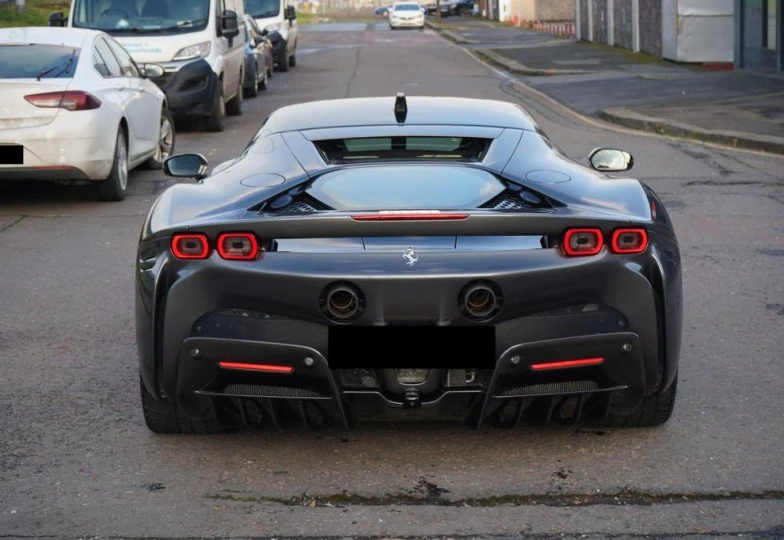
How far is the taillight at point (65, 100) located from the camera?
35.3 ft

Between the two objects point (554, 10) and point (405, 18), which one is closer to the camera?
point (554, 10)

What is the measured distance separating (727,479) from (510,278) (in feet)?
3.45

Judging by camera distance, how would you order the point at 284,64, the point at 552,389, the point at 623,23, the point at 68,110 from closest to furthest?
the point at 552,389, the point at 68,110, the point at 284,64, the point at 623,23

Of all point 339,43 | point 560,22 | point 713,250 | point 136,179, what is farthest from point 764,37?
point 560,22

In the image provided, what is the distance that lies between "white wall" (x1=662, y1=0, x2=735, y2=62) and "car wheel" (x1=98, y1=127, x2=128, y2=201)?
1824cm

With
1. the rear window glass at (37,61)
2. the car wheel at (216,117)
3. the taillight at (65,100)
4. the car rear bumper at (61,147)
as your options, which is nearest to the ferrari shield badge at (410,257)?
the car rear bumper at (61,147)

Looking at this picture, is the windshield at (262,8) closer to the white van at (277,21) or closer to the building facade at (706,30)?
the white van at (277,21)

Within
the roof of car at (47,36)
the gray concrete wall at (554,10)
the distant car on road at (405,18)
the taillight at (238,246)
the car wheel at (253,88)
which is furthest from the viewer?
the distant car on road at (405,18)

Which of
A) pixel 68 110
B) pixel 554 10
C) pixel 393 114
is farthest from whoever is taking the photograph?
pixel 554 10

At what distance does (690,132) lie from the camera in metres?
15.8

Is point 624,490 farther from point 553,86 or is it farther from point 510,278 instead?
point 553,86

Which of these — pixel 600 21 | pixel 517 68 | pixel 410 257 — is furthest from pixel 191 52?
pixel 600 21

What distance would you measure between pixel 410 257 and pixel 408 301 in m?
0.15

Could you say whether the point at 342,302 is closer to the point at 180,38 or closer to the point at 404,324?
the point at 404,324
